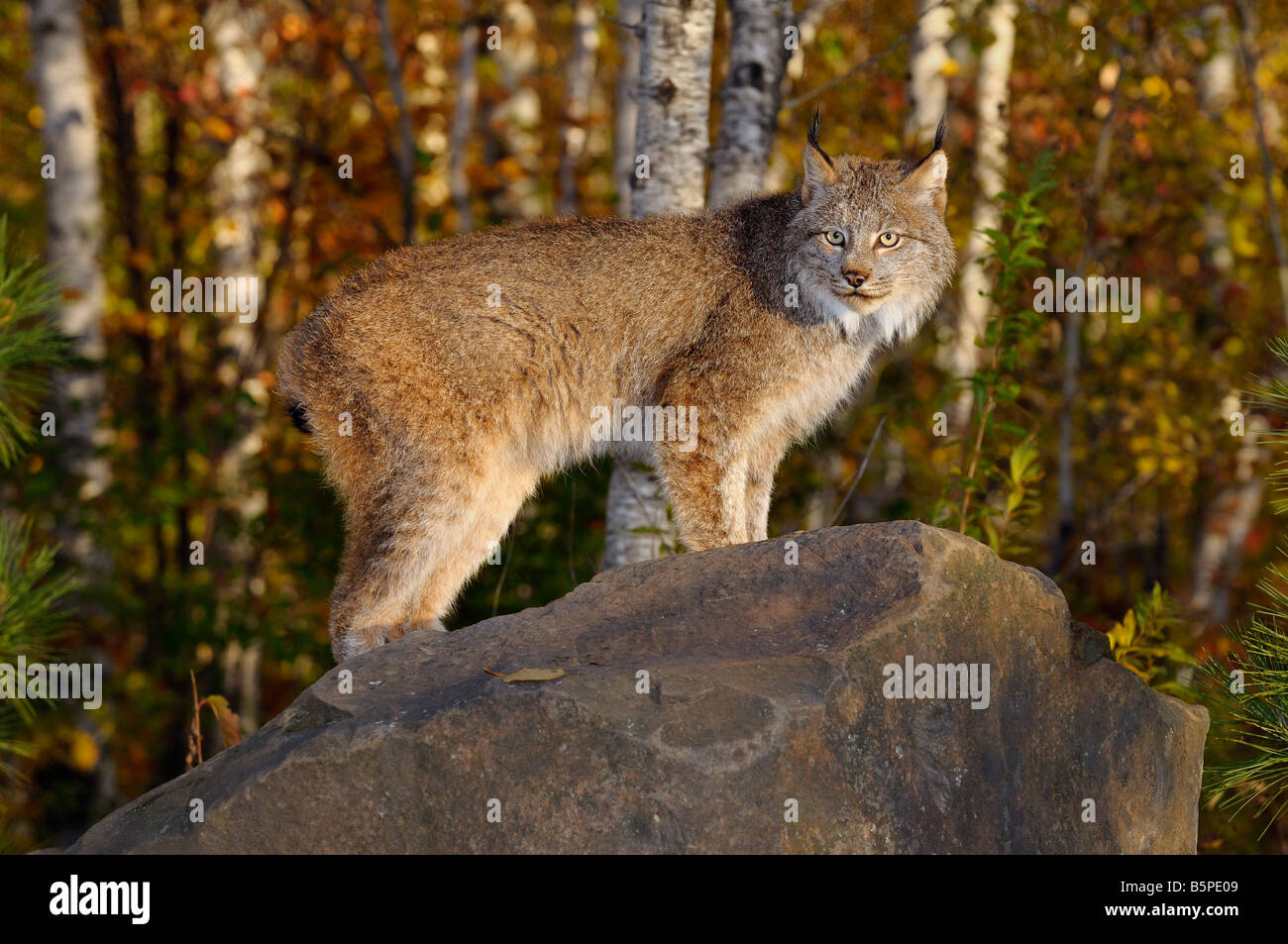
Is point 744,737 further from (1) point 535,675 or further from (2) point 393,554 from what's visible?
(2) point 393,554

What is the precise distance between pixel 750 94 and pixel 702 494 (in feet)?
9.70

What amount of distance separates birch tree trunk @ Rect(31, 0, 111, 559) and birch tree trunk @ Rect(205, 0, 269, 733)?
3.97 feet

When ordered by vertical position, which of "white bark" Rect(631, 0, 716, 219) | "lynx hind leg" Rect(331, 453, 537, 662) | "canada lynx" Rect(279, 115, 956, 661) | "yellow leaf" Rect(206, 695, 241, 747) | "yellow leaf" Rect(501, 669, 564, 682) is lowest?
"yellow leaf" Rect(206, 695, 241, 747)

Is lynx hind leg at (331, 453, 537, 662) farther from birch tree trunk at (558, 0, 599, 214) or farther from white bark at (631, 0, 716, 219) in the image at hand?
birch tree trunk at (558, 0, 599, 214)

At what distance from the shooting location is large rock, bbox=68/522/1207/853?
14.6ft

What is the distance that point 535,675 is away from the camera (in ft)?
15.3

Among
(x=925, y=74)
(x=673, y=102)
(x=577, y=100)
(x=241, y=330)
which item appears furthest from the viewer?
(x=577, y=100)

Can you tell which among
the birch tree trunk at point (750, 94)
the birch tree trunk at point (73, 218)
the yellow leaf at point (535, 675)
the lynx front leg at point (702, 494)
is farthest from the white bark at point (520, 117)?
the yellow leaf at point (535, 675)

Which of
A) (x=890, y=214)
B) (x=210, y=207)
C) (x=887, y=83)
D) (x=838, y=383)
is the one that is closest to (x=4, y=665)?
(x=838, y=383)

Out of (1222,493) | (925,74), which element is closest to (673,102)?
(925,74)

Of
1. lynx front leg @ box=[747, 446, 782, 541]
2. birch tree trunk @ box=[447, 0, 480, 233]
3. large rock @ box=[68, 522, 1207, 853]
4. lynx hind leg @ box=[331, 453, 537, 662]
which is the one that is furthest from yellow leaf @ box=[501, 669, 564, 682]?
birch tree trunk @ box=[447, 0, 480, 233]

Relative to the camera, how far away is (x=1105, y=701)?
16.8 feet

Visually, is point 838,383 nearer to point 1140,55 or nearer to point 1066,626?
point 1066,626

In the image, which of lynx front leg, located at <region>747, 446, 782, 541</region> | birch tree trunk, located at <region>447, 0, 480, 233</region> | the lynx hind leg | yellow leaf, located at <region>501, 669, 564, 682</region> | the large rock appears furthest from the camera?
birch tree trunk, located at <region>447, 0, 480, 233</region>
